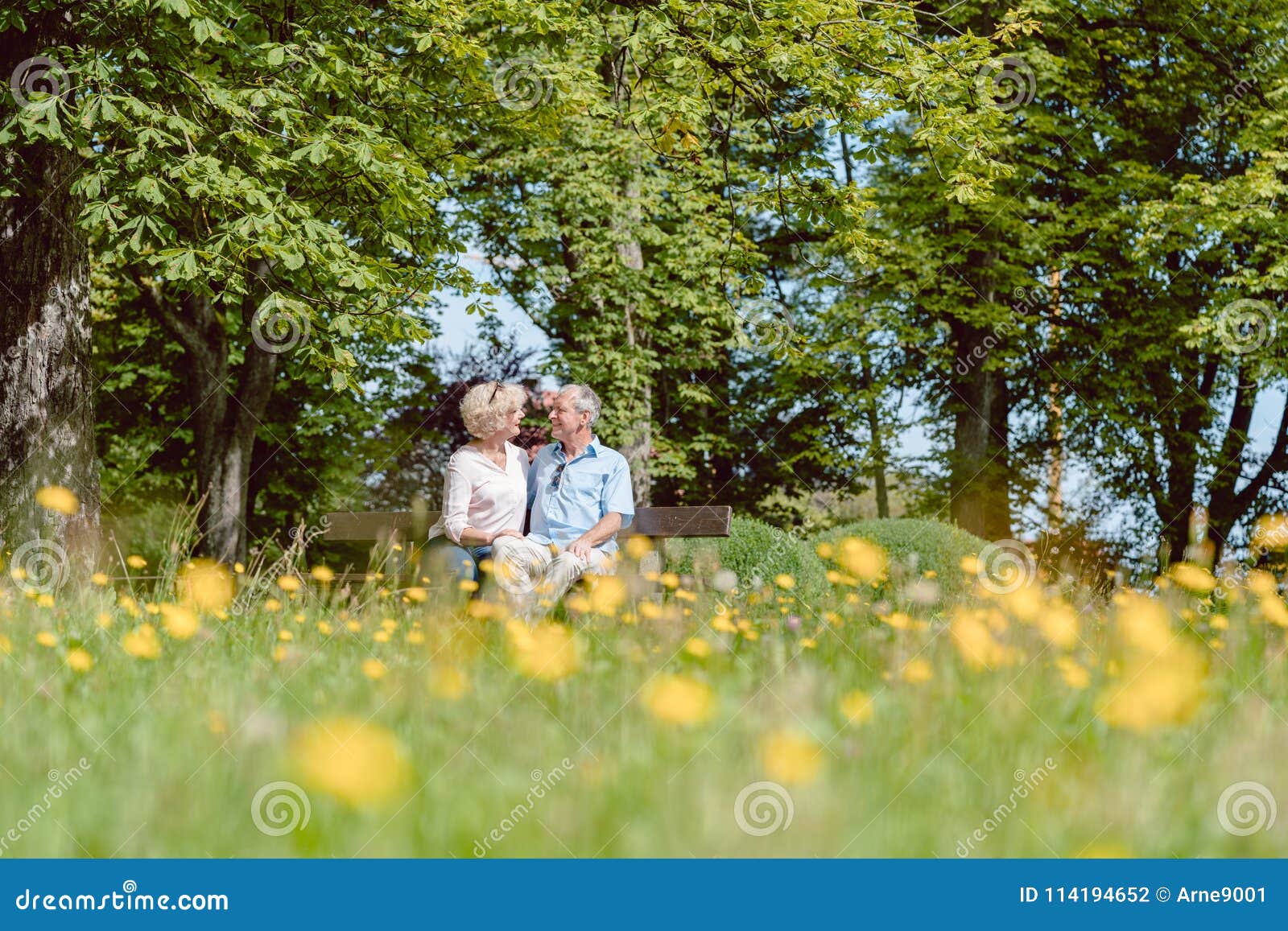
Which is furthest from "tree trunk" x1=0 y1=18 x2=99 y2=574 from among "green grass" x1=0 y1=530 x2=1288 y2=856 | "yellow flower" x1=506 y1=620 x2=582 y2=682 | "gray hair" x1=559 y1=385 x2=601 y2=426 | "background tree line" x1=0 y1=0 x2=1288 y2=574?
"yellow flower" x1=506 y1=620 x2=582 y2=682

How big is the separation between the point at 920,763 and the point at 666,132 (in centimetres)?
667

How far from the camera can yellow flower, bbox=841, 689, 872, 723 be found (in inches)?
114

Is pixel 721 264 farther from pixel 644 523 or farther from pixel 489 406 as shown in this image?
pixel 489 406

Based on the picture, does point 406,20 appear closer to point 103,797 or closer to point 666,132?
point 666,132

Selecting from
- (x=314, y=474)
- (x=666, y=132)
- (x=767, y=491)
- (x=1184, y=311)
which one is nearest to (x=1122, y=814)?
(x=666, y=132)

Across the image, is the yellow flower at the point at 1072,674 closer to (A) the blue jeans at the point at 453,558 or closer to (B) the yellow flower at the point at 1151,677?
(B) the yellow flower at the point at 1151,677

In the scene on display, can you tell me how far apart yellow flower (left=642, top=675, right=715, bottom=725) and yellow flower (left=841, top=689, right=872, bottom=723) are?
1.07 ft

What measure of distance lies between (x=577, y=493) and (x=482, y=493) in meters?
0.52

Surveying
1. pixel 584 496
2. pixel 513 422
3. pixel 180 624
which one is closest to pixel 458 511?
pixel 513 422

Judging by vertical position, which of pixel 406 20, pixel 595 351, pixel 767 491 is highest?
pixel 406 20

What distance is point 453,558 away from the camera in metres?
6.26

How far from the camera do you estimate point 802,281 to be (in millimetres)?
22141

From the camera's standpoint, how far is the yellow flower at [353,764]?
7.20 ft

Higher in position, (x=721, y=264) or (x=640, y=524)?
(x=721, y=264)
